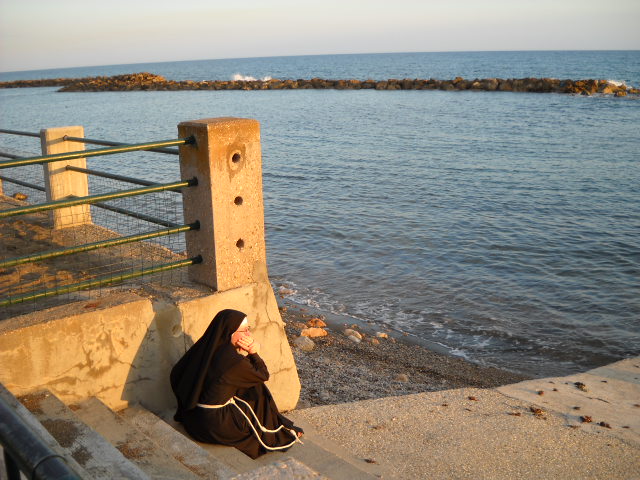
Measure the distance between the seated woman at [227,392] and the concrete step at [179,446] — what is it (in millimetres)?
164

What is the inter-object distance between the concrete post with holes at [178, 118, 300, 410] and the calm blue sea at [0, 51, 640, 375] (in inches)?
190

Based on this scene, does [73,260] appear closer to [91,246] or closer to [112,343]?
[91,246]

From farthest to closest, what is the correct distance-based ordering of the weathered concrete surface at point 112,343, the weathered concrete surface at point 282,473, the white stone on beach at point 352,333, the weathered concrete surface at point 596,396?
the white stone on beach at point 352,333, the weathered concrete surface at point 596,396, the weathered concrete surface at point 112,343, the weathered concrete surface at point 282,473

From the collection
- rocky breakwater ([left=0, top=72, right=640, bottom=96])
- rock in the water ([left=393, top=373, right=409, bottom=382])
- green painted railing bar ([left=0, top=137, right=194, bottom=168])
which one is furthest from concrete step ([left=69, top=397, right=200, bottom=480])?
rocky breakwater ([left=0, top=72, right=640, bottom=96])

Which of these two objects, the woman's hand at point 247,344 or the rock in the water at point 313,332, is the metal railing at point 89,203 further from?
Answer: the rock in the water at point 313,332

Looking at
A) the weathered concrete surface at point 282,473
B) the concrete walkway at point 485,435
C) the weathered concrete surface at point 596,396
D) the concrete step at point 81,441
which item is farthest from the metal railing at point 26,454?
the weathered concrete surface at point 596,396

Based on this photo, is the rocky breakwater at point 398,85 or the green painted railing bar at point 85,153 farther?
the rocky breakwater at point 398,85

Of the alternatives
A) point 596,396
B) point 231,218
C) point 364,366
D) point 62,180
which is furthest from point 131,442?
point 596,396

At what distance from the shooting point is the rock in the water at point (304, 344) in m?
8.77

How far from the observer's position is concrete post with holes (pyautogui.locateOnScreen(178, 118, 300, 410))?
4797 millimetres

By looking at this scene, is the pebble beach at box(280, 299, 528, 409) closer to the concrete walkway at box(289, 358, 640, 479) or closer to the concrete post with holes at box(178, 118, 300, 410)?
the concrete walkway at box(289, 358, 640, 479)

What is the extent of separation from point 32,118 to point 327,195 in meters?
32.5

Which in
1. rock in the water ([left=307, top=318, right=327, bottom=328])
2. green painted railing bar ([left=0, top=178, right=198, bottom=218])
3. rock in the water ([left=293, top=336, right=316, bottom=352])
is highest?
green painted railing bar ([left=0, top=178, right=198, bottom=218])

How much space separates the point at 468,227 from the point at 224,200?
1168cm
